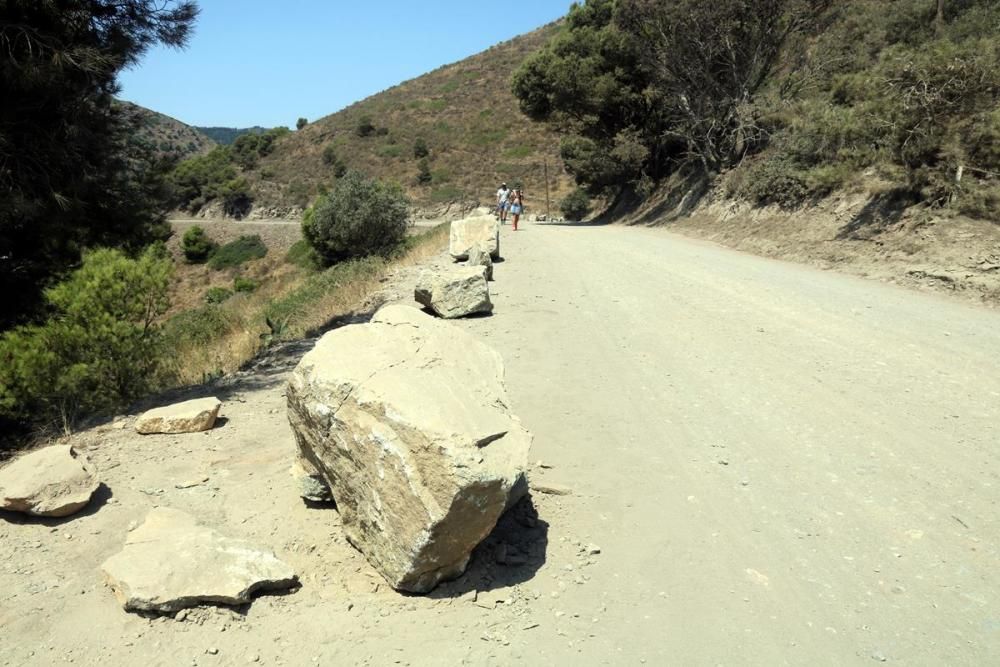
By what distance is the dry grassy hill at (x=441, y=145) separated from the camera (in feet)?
168

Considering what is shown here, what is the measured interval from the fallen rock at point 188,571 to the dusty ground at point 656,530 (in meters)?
0.09

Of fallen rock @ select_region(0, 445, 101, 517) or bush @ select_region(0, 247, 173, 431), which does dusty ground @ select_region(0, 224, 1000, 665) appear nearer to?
fallen rock @ select_region(0, 445, 101, 517)

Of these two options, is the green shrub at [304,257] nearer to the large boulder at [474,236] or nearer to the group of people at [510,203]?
the group of people at [510,203]

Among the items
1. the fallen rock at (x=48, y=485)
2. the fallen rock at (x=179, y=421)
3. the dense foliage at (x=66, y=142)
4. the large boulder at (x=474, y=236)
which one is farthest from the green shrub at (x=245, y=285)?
the fallen rock at (x=48, y=485)

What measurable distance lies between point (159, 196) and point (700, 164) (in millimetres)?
21040

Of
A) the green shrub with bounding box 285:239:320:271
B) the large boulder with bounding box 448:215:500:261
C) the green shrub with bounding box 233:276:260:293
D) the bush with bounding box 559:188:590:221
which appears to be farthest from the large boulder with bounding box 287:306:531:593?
the bush with bounding box 559:188:590:221

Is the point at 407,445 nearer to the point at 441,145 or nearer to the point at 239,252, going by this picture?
the point at 239,252

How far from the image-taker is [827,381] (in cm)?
580

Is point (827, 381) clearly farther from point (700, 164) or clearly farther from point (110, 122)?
point (700, 164)

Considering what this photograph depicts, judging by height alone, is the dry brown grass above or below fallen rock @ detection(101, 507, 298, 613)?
below

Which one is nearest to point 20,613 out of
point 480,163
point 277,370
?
point 277,370

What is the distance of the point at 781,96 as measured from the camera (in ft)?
70.8

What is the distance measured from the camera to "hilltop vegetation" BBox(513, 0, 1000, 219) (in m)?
11.3

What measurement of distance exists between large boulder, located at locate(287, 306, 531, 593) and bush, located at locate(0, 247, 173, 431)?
5.41 metres
